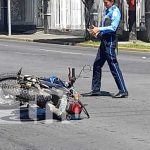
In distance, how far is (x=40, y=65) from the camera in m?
18.5

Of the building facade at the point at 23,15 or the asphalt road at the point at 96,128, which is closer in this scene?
the asphalt road at the point at 96,128

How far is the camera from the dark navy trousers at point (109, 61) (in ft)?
37.2

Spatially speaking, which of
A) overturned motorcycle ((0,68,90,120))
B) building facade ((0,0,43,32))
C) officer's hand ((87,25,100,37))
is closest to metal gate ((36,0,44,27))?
building facade ((0,0,43,32))

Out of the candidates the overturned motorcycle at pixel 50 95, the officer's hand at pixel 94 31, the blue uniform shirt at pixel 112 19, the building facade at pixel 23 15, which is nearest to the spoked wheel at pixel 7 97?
the overturned motorcycle at pixel 50 95

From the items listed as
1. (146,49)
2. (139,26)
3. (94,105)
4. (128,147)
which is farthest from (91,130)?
(139,26)

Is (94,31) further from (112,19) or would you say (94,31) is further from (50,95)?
(50,95)

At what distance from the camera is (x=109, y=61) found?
11.4 meters

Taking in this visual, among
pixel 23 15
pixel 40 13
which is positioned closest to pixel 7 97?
pixel 40 13

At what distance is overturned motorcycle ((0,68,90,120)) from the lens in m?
9.23

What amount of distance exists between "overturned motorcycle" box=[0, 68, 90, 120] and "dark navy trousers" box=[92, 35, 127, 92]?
158 centimetres

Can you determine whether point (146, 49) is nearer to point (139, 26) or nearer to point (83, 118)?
point (139, 26)

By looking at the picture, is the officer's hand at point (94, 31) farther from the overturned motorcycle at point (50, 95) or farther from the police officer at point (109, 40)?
the overturned motorcycle at point (50, 95)

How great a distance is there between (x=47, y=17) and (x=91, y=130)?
3188cm

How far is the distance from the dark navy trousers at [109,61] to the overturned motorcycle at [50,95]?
158 centimetres
